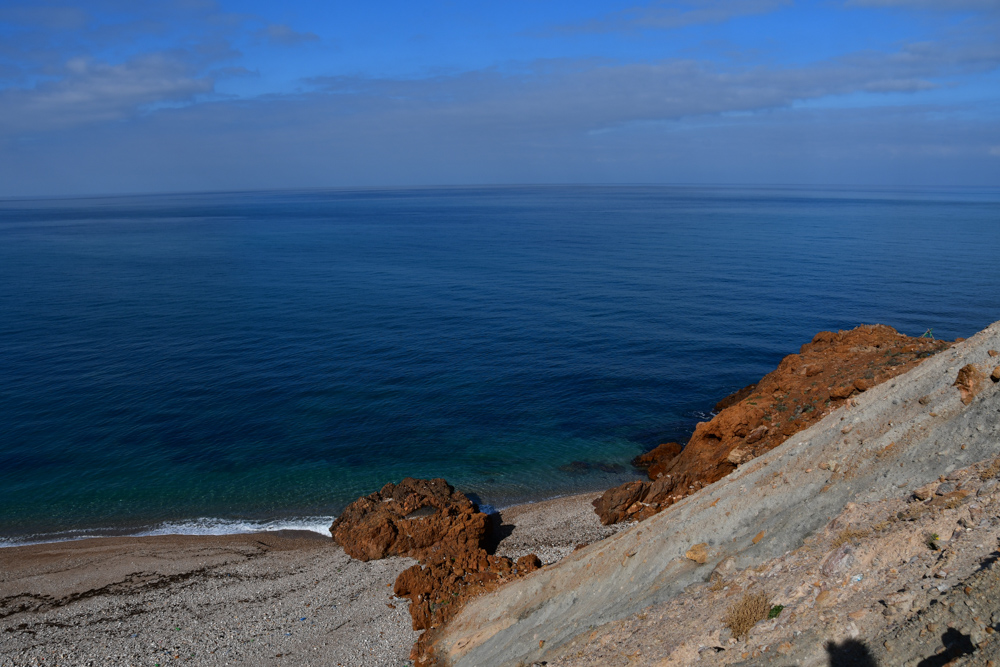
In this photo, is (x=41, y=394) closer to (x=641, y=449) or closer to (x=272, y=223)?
(x=641, y=449)

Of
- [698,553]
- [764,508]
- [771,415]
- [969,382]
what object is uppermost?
[969,382]

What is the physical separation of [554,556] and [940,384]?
1666cm

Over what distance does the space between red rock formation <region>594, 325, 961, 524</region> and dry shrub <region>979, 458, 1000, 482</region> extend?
13163 millimetres

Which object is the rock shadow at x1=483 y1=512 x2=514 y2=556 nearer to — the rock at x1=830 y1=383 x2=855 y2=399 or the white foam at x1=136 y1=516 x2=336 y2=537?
the white foam at x1=136 y1=516 x2=336 y2=537

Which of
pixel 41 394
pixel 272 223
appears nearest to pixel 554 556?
pixel 41 394

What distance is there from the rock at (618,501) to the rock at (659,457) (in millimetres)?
5591

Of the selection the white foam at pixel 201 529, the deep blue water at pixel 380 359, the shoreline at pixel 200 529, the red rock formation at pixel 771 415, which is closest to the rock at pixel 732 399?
the deep blue water at pixel 380 359

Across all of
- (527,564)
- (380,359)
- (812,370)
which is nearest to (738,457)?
(812,370)

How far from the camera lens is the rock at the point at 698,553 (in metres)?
17.9

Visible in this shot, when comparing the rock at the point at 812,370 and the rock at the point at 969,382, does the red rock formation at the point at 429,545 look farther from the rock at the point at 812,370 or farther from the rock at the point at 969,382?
the rock at the point at 812,370

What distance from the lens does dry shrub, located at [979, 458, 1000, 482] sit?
1450 cm

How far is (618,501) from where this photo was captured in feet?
102

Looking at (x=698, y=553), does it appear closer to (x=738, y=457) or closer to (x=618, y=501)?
(x=738, y=457)

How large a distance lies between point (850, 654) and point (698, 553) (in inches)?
240
